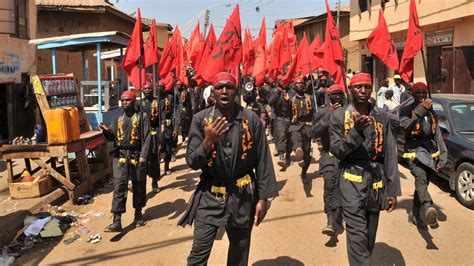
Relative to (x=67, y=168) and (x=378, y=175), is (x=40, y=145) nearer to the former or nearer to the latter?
(x=67, y=168)

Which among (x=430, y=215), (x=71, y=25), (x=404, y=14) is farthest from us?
(x=404, y=14)

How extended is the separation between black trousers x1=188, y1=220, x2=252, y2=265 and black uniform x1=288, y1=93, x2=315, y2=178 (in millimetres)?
4706

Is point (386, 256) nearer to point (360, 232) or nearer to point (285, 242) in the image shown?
point (285, 242)

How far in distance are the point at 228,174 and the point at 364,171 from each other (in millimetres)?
1169

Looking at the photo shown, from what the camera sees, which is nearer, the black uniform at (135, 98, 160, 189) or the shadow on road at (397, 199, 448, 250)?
the shadow on road at (397, 199, 448, 250)

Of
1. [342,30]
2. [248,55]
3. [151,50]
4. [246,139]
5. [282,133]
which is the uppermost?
[342,30]

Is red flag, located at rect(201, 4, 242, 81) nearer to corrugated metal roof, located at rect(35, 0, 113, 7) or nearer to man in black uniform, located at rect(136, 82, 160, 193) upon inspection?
man in black uniform, located at rect(136, 82, 160, 193)

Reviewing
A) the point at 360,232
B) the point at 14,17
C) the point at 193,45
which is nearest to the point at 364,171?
the point at 360,232

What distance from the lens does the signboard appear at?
15990 millimetres

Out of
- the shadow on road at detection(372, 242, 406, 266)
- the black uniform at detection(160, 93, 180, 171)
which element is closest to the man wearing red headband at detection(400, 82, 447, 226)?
the shadow on road at detection(372, 242, 406, 266)

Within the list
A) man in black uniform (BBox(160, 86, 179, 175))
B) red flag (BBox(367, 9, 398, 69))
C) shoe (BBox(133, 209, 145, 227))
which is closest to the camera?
shoe (BBox(133, 209, 145, 227))

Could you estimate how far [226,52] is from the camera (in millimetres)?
6199

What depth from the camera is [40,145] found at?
6.99 metres

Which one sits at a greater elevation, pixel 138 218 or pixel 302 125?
pixel 302 125
